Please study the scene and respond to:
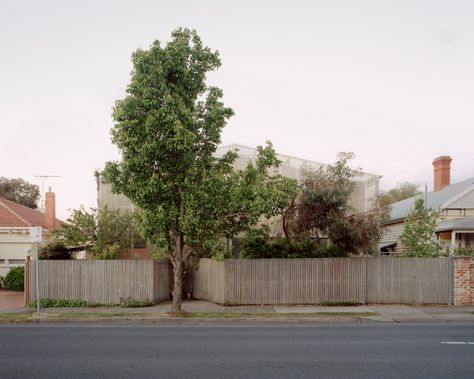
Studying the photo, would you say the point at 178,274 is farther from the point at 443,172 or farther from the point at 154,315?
the point at 443,172

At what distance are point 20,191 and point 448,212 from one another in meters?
49.8

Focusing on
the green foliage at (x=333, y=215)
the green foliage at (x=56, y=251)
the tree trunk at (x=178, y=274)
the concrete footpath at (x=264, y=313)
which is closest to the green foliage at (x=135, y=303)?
the concrete footpath at (x=264, y=313)

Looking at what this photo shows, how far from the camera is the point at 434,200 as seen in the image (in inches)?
1131

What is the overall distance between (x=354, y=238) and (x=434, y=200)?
11.8 metres

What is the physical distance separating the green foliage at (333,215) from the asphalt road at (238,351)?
5.40 meters

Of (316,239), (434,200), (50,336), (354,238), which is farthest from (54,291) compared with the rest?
(434,200)

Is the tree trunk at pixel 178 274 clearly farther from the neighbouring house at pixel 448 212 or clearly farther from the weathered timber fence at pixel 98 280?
the neighbouring house at pixel 448 212

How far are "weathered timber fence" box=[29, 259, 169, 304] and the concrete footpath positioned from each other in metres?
0.91

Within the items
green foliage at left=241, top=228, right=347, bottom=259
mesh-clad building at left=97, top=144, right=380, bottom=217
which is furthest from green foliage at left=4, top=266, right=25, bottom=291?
green foliage at left=241, top=228, right=347, bottom=259

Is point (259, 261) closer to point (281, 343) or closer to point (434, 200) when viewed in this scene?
point (281, 343)

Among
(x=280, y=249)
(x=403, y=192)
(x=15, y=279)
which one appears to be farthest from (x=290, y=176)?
(x=403, y=192)

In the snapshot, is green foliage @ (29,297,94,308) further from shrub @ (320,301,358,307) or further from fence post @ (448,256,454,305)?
fence post @ (448,256,454,305)

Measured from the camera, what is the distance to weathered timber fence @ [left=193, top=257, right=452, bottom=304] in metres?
18.6

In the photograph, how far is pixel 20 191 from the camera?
5891 cm
